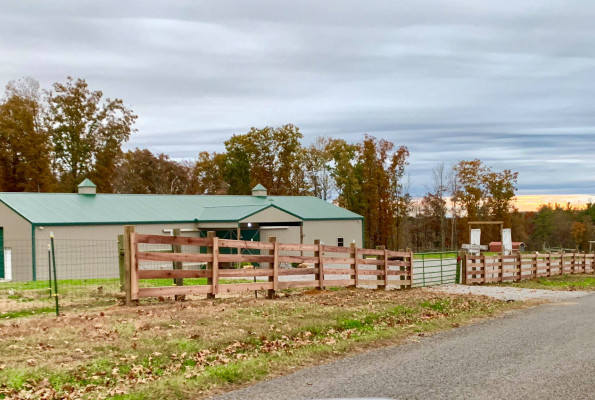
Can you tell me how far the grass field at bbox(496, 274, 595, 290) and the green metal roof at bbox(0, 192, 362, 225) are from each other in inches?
685

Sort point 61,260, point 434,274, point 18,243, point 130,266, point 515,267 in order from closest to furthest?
point 130,266 < point 515,267 < point 61,260 < point 434,274 < point 18,243

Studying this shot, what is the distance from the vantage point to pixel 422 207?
78.1 meters

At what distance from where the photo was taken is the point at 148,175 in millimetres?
72500

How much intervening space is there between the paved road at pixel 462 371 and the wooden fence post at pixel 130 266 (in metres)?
4.92

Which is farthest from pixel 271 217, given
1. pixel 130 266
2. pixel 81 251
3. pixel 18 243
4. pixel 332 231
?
pixel 130 266

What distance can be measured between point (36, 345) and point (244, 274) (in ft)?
20.5

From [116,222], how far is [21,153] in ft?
90.7

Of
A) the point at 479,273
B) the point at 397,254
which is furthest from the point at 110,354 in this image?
the point at 479,273

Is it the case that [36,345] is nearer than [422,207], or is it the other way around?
[36,345]

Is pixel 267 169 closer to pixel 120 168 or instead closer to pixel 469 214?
pixel 120 168

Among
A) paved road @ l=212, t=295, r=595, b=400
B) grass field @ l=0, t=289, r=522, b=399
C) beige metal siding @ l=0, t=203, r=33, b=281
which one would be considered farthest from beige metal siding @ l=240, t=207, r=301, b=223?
paved road @ l=212, t=295, r=595, b=400

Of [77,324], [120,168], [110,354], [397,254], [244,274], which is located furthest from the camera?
→ [120,168]

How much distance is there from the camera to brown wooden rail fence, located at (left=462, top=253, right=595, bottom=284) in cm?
2570

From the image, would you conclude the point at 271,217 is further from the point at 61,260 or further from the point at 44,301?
the point at 44,301
